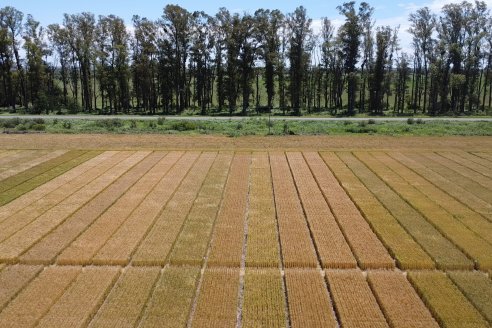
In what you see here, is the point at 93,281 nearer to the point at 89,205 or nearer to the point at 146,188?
the point at 89,205

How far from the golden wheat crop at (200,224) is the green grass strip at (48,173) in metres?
8.25

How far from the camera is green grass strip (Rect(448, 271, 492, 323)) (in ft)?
32.0

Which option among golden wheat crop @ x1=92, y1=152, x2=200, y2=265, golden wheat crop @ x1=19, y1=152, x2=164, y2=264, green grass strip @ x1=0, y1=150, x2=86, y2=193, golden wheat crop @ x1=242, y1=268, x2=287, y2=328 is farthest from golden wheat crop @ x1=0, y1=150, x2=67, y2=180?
golden wheat crop @ x1=242, y1=268, x2=287, y2=328

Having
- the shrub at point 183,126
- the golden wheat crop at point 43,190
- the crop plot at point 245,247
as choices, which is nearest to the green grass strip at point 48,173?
the crop plot at point 245,247

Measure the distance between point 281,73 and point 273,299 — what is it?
59456 mm

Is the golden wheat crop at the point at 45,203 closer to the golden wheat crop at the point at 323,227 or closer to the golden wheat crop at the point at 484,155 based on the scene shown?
the golden wheat crop at the point at 323,227

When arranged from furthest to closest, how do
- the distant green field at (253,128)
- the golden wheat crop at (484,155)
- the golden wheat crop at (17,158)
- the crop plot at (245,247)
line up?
the distant green field at (253,128) → the golden wheat crop at (484,155) → the golden wheat crop at (17,158) → the crop plot at (245,247)

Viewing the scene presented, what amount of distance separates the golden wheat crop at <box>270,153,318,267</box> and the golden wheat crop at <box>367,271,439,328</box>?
1.90m

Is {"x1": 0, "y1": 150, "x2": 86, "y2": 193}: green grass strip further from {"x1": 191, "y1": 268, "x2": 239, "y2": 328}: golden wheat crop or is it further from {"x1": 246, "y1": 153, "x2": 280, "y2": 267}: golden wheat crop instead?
{"x1": 191, "y1": 268, "x2": 239, "y2": 328}: golden wheat crop

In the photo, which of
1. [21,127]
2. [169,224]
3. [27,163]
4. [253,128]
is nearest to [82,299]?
[169,224]

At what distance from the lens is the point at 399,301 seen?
396 inches

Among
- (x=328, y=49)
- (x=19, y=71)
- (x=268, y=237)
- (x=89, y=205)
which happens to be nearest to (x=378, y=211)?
(x=268, y=237)

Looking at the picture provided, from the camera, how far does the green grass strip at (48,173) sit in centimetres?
1875

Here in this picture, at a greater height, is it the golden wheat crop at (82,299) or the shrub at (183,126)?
the shrub at (183,126)
